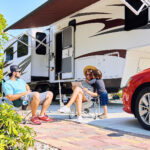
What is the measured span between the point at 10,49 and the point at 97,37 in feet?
17.7

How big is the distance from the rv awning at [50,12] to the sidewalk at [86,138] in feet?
12.7

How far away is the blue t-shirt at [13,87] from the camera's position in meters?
4.37

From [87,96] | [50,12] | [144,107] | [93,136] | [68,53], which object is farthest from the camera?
[68,53]

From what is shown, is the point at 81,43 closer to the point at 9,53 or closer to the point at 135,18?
the point at 135,18

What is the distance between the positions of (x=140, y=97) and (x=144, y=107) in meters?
0.16

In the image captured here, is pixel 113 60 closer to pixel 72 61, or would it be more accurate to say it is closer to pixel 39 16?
pixel 72 61

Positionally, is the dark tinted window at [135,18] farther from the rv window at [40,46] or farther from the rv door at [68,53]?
the rv window at [40,46]

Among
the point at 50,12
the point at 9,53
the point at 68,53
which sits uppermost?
the point at 50,12

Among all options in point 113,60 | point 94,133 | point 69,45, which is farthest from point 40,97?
point 69,45

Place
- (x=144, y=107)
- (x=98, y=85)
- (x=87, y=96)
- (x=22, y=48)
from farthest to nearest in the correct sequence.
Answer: (x=22, y=48)
(x=98, y=85)
(x=87, y=96)
(x=144, y=107)

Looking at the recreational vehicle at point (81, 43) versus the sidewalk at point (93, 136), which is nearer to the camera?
the sidewalk at point (93, 136)

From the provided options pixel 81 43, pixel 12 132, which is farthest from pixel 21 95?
pixel 81 43

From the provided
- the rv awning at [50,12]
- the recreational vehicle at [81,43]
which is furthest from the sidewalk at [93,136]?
the rv awning at [50,12]

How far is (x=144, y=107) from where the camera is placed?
390cm
